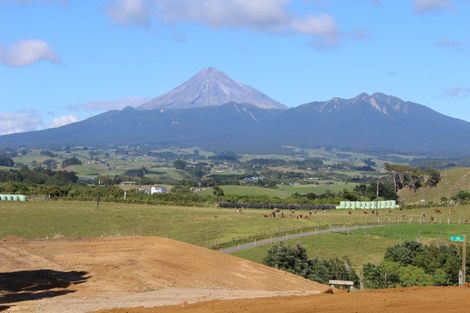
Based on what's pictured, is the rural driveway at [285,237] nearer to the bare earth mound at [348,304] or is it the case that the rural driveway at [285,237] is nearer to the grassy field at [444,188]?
the bare earth mound at [348,304]

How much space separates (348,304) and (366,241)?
41.6 meters

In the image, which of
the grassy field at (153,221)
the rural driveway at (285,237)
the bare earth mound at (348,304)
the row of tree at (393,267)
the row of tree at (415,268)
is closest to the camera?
the bare earth mound at (348,304)

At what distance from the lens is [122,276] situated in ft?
99.6

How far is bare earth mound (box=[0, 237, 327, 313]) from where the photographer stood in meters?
26.3

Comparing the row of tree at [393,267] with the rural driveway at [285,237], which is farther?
the rural driveway at [285,237]

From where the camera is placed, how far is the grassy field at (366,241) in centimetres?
5794

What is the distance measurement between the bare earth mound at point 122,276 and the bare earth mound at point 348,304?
171 cm

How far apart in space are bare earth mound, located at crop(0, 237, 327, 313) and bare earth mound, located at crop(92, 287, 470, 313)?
1.71 m

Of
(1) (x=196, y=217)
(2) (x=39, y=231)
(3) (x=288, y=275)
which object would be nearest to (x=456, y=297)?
(3) (x=288, y=275)

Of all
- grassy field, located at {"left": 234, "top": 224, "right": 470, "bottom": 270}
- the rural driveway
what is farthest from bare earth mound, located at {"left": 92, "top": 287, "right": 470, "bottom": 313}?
the rural driveway

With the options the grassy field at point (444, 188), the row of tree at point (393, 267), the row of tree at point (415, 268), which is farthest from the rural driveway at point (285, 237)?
the grassy field at point (444, 188)

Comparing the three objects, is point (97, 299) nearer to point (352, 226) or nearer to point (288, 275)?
point (288, 275)

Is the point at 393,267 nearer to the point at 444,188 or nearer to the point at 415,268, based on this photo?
the point at 415,268

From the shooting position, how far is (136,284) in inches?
1151
